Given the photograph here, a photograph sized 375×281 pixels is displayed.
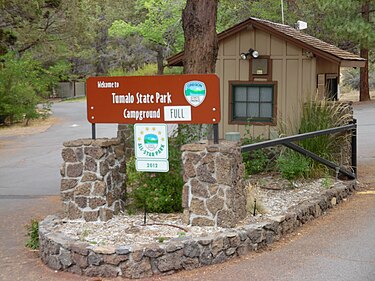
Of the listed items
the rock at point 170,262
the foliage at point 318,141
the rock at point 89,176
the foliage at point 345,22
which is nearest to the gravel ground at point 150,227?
the rock at point 170,262

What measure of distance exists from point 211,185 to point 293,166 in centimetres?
323

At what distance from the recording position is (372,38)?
26172 mm

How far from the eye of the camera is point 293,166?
10.0 m

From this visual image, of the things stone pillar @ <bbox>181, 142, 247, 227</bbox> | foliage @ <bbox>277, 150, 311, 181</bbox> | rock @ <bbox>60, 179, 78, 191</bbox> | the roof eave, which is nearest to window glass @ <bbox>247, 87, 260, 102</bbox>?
the roof eave

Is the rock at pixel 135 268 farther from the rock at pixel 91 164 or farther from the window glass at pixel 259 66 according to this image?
the window glass at pixel 259 66

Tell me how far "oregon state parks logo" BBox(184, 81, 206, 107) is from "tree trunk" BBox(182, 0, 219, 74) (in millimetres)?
1950

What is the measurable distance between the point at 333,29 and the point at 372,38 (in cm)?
188

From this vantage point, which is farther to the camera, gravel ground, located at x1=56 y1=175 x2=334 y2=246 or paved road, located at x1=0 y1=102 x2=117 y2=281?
paved road, located at x1=0 y1=102 x2=117 y2=281

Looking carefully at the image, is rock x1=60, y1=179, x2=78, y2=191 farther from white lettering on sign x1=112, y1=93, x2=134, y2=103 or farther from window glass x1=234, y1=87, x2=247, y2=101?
window glass x1=234, y1=87, x2=247, y2=101

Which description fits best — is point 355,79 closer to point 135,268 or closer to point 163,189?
point 163,189

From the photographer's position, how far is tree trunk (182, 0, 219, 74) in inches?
368

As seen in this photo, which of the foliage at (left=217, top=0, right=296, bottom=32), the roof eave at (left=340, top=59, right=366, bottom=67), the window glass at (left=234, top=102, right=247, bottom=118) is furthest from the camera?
the foliage at (left=217, top=0, right=296, bottom=32)

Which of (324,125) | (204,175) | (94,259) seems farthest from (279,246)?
(324,125)

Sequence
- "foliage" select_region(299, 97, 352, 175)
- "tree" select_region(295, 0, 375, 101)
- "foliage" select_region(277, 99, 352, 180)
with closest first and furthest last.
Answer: "foliage" select_region(277, 99, 352, 180) → "foliage" select_region(299, 97, 352, 175) → "tree" select_region(295, 0, 375, 101)
